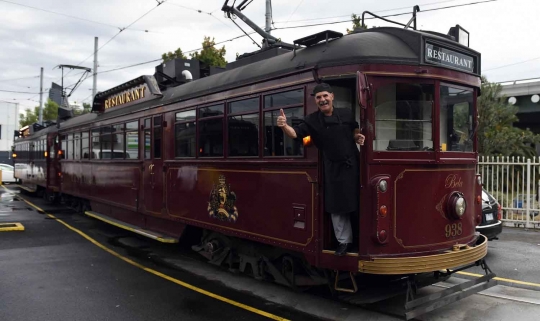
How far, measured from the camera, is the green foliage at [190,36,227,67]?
22231 mm

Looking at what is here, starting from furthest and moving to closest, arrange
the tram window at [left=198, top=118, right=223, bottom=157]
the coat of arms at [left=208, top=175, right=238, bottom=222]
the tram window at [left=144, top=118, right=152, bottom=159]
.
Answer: the tram window at [left=144, top=118, right=152, bottom=159], the tram window at [left=198, top=118, right=223, bottom=157], the coat of arms at [left=208, top=175, right=238, bottom=222]

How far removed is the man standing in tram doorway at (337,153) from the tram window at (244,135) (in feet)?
3.65

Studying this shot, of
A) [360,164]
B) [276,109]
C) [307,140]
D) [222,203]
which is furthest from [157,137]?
[360,164]

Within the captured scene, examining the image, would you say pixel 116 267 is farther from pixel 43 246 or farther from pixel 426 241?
pixel 426 241

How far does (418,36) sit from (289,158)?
203 centimetres

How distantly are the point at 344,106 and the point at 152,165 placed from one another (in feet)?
15.8

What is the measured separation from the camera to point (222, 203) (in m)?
6.76

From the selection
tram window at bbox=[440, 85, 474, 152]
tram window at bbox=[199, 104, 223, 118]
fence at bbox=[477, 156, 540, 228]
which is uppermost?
tram window at bbox=[199, 104, 223, 118]

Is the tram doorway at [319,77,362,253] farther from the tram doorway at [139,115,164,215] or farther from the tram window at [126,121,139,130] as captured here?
the tram window at [126,121,139,130]

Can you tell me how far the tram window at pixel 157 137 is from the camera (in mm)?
8602

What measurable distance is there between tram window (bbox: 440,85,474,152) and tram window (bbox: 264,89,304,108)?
5.37 feet

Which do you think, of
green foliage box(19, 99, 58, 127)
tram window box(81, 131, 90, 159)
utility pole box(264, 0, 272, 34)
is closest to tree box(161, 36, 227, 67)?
utility pole box(264, 0, 272, 34)

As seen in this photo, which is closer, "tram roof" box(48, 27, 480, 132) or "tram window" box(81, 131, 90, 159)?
"tram roof" box(48, 27, 480, 132)

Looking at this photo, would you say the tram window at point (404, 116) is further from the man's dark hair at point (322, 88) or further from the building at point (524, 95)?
the building at point (524, 95)
